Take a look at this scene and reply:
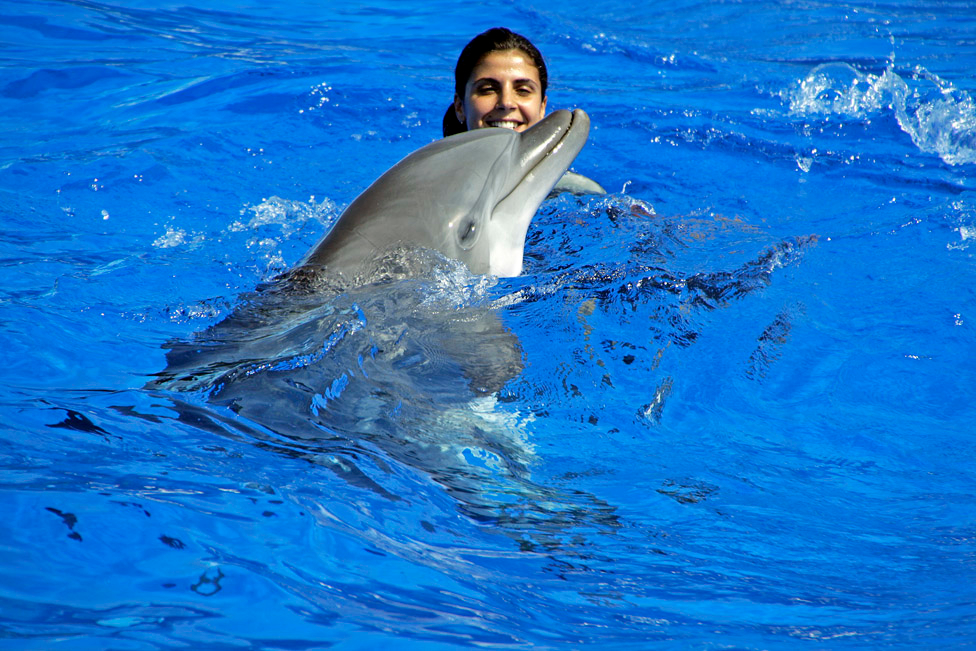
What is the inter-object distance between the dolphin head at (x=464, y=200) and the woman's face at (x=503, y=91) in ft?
4.35

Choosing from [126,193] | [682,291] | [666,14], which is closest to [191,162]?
[126,193]

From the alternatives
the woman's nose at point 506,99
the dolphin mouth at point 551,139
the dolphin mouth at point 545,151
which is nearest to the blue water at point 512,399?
the dolphin mouth at point 545,151

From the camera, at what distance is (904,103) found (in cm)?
897

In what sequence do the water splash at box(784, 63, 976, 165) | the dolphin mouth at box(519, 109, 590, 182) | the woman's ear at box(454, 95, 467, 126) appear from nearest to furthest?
the dolphin mouth at box(519, 109, 590, 182), the woman's ear at box(454, 95, 467, 126), the water splash at box(784, 63, 976, 165)

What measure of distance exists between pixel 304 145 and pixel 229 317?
470 centimetres

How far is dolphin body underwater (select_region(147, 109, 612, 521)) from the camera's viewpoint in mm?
3203

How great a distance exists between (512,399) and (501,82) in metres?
2.84

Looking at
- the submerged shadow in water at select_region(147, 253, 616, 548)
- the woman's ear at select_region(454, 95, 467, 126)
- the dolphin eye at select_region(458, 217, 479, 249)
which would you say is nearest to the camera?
the submerged shadow in water at select_region(147, 253, 616, 548)

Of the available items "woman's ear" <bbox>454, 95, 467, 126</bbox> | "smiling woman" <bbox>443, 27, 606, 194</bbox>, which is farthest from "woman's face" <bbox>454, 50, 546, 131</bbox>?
"woman's ear" <bbox>454, 95, 467, 126</bbox>

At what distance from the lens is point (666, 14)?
12531 millimetres

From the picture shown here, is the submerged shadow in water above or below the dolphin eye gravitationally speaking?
below

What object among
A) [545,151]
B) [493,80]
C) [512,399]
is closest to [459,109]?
[493,80]

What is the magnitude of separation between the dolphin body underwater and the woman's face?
4.39 feet

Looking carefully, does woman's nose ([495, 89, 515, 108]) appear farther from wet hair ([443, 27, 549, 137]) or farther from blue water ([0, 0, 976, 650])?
blue water ([0, 0, 976, 650])
